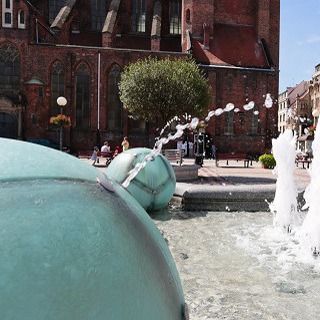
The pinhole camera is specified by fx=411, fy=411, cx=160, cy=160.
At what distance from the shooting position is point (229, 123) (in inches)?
1336

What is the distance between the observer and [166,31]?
3922 cm

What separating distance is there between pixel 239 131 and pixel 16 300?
1323 inches

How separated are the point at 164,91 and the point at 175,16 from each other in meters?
20.4

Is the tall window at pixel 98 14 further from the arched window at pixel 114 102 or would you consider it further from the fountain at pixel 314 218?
the fountain at pixel 314 218

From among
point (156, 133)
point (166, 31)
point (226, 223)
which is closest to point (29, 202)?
point (226, 223)

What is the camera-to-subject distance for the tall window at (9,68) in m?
31.3

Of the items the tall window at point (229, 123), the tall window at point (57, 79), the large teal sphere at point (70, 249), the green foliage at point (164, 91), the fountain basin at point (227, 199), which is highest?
the tall window at point (57, 79)

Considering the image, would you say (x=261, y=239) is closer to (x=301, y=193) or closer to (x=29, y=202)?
(x=301, y=193)

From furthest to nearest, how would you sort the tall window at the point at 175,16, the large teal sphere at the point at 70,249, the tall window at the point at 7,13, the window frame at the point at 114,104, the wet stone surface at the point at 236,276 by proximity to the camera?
the tall window at the point at 175,16 → the window frame at the point at 114,104 → the tall window at the point at 7,13 → the wet stone surface at the point at 236,276 → the large teal sphere at the point at 70,249

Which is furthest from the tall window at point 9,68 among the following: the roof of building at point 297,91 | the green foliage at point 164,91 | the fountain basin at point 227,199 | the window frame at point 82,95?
the roof of building at point 297,91

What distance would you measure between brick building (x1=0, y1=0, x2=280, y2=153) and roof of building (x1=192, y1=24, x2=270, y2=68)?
9cm

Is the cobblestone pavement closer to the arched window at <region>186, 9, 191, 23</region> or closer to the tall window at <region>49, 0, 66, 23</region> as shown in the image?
the arched window at <region>186, 9, 191, 23</region>

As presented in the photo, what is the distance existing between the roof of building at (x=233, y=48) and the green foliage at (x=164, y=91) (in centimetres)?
963

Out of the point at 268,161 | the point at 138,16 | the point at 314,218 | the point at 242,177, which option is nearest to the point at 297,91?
the point at 138,16
